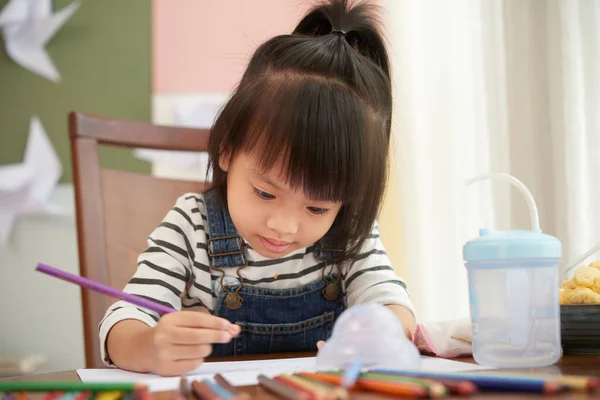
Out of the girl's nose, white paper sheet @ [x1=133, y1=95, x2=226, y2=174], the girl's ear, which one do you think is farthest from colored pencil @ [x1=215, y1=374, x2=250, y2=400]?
white paper sheet @ [x1=133, y1=95, x2=226, y2=174]

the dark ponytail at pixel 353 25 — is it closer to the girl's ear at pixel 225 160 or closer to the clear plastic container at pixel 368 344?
the girl's ear at pixel 225 160

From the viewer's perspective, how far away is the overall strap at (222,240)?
82 cm

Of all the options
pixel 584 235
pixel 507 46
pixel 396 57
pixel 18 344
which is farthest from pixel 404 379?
pixel 18 344

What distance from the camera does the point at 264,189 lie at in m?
0.68

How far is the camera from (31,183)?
1.54 m

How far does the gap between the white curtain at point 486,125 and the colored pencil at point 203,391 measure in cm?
76

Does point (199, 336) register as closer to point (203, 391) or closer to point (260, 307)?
point (203, 391)

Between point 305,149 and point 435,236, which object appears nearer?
point 305,149

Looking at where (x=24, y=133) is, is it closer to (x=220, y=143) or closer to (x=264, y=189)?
(x=220, y=143)

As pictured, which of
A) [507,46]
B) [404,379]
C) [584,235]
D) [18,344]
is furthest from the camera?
[18,344]

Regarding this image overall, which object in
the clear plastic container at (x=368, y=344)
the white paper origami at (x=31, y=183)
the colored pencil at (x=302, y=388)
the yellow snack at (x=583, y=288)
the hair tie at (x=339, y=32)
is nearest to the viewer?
the colored pencil at (x=302, y=388)

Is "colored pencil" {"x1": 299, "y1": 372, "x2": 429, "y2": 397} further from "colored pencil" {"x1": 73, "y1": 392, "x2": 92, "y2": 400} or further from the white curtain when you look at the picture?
the white curtain

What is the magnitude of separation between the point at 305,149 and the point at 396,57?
2.38ft

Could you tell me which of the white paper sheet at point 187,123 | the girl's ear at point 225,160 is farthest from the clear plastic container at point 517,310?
the white paper sheet at point 187,123
